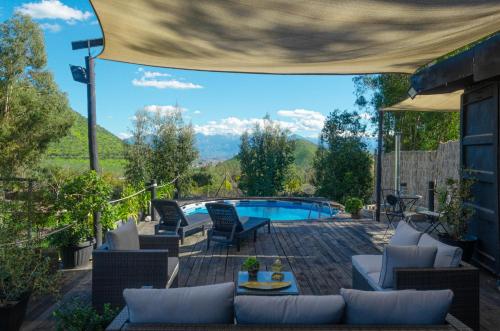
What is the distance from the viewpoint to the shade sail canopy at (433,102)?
6914 mm

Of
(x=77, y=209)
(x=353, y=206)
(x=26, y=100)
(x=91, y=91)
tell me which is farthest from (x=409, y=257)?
(x=26, y=100)

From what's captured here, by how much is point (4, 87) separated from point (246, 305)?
25.1m

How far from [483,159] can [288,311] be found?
4.66 meters

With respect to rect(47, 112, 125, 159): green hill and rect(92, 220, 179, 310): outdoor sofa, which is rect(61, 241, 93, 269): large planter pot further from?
rect(47, 112, 125, 159): green hill

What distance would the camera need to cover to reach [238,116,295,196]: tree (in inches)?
674

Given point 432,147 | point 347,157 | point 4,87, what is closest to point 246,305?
point 347,157

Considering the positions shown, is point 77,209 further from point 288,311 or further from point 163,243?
point 288,311

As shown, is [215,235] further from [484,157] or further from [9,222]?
[484,157]

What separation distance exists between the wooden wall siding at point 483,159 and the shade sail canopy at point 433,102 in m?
0.79

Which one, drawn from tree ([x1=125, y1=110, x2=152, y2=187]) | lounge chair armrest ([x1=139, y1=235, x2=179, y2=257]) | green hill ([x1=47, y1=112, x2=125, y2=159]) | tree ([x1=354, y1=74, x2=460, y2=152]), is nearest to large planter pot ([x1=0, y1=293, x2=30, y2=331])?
lounge chair armrest ([x1=139, y1=235, x2=179, y2=257])

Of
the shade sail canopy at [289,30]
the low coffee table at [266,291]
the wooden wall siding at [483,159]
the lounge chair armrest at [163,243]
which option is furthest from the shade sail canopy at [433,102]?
the lounge chair armrest at [163,243]

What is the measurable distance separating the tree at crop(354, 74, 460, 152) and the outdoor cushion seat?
14.4 meters

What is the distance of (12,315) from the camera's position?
3262 millimetres

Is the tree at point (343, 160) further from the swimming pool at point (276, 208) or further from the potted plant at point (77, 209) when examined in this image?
the potted plant at point (77, 209)
